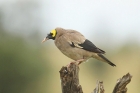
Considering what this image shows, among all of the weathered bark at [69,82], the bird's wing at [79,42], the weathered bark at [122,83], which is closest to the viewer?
the weathered bark at [122,83]

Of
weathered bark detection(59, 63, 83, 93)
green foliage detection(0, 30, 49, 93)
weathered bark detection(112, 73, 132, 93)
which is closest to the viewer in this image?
weathered bark detection(112, 73, 132, 93)

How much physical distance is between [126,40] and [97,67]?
26.9 feet

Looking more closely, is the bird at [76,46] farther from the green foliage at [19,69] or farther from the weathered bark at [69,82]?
the green foliage at [19,69]

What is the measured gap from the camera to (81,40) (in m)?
11.8

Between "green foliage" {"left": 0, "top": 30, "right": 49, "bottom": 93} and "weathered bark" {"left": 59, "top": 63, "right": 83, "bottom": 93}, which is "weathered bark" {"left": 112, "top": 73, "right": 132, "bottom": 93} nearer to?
"weathered bark" {"left": 59, "top": 63, "right": 83, "bottom": 93}

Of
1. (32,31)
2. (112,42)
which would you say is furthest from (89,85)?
(112,42)

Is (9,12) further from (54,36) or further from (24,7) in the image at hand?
(54,36)

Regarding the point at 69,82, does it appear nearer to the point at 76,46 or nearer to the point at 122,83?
the point at 122,83

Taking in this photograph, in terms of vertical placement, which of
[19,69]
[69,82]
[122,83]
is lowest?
[122,83]

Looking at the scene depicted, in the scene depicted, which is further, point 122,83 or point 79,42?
point 79,42

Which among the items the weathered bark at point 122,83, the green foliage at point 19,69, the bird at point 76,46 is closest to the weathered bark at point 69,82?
the weathered bark at point 122,83

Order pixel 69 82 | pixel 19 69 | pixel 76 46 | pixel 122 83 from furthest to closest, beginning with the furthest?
1. pixel 19 69
2. pixel 76 46
3. pixel 69 82
4. pixel 122 83

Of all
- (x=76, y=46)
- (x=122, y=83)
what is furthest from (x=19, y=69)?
(x=122, y=83)

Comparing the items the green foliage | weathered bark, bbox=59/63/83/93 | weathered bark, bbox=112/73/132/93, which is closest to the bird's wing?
weathered bark, bbox=59/63/83/93
